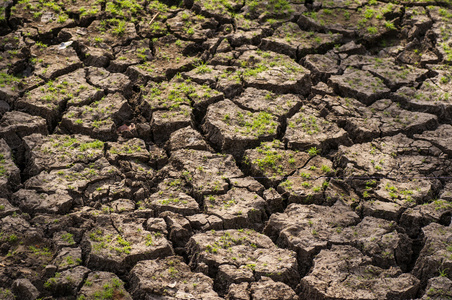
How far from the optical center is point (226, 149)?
4969 mm

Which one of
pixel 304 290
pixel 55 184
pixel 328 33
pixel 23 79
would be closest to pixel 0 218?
pixel 55 184

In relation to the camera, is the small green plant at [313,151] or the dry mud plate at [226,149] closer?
the dry mud plate at [226,149]

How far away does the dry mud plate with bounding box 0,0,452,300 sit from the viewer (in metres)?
3.88

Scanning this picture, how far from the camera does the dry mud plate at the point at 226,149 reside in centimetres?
388

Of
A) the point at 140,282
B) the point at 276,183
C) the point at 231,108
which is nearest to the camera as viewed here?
the point at 140,282

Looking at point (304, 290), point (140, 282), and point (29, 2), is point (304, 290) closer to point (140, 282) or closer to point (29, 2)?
point (140, 282)

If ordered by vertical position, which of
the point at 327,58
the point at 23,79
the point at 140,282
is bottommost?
the point at 140,282

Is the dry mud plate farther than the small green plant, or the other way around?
the small green plant

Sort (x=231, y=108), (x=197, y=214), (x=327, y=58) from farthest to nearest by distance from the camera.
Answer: (x=327, y=58) < (x=231, y=108) < (x=197, y=214)

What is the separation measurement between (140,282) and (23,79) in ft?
8.82

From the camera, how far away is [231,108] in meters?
5.33

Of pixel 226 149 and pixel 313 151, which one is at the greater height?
pixel 313 151

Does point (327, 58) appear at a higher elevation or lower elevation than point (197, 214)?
higher

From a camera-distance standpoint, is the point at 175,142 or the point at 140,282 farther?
the point at 175,142
